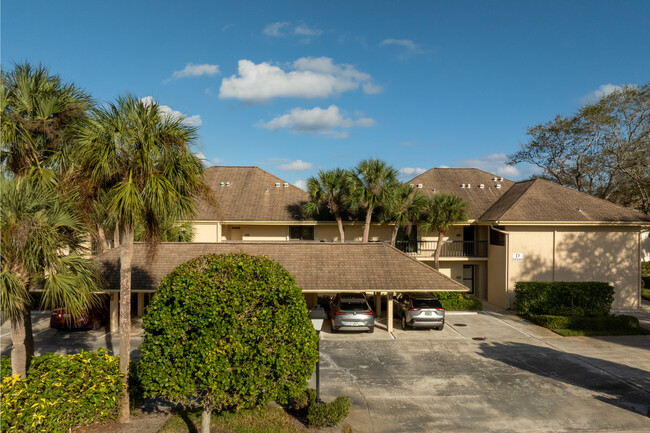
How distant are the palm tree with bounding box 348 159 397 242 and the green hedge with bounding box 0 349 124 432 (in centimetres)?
1509

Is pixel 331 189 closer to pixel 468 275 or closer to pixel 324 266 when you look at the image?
pixel 324 266

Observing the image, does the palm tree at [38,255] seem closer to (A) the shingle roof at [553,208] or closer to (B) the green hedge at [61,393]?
(B) the green hedge at [61,393]

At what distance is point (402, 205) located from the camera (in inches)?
901

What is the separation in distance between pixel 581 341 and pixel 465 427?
10.2 metres

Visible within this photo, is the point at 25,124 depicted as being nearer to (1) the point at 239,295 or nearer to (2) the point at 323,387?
(1) the point at 239,295

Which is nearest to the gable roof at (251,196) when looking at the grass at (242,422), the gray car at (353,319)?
the gray car at (353,319)

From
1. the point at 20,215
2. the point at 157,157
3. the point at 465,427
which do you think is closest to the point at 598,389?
the point at 465,427

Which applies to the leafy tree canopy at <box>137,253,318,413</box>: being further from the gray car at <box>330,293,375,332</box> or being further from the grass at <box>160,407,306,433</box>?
the gray car at <box>330,293,375,332</box>

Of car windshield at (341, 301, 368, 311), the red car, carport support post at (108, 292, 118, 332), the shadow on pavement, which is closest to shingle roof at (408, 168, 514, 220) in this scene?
car windshield at (341, 301, 368, 311)

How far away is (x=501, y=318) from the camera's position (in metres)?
20.2

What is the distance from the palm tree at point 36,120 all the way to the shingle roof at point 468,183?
73.5 feet

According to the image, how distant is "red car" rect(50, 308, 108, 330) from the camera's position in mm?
16875

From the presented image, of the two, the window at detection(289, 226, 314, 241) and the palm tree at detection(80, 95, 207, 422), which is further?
the window at detection(289, 226, 314, 241)

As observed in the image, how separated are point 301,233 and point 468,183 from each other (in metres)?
12.7
